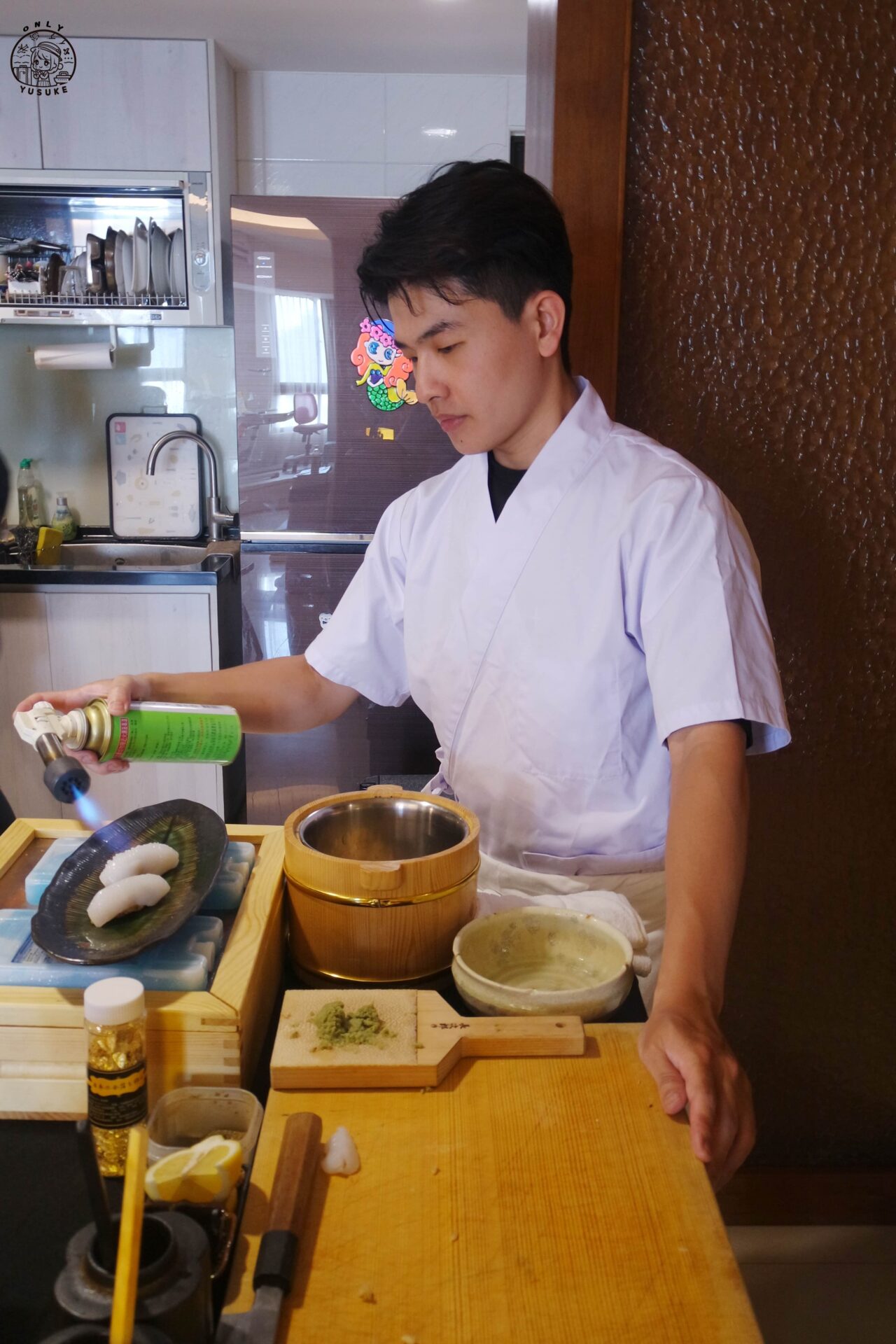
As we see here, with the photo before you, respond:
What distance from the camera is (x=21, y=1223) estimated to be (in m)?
0.69

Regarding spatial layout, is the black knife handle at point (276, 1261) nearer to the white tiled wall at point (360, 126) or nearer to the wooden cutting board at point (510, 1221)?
the wooden cutting board at point (510, 1221)

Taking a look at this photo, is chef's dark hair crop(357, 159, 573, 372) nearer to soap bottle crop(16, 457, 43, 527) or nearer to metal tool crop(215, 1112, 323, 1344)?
metal tool crop(215, 1112, 323, 1344)

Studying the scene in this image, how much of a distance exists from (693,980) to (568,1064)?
148 mm

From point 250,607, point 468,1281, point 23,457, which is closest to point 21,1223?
point 468,1281

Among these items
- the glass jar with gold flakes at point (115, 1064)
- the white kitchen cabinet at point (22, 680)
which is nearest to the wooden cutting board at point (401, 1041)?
the glass jar with gold flakes at point (115, 1064)

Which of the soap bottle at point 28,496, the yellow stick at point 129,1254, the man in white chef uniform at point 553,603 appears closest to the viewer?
the yellow stick at point 129,1254

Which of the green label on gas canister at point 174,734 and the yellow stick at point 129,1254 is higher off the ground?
the green label on gas canister at point 174,734

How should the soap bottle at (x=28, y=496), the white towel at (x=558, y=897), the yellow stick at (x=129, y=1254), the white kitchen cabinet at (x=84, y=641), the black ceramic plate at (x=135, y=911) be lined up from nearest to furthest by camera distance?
the yellow stick at (x=129, y=1254) < the black ceramic plate at (x=135, y=911) < the white towel at (x=558, y=897) < the white kitchen cabinet at (x=84, y=641) < the soap bottle at (x=28, y=496)

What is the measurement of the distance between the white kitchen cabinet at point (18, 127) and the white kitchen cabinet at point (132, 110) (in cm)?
3

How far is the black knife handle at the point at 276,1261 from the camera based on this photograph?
0.62 metres

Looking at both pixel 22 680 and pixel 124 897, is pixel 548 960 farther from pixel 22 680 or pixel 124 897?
pixel 22 680

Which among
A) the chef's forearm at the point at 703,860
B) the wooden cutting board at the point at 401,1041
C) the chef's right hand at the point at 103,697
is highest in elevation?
the chef's right hand at the point at 103,697

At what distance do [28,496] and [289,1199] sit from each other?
130 inches

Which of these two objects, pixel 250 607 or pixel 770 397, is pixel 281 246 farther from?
pixel 770 397
